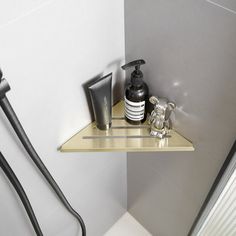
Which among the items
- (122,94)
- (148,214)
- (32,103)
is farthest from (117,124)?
(148,214)

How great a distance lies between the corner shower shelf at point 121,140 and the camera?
0.82 metres

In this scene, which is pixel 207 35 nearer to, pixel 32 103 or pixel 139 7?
pixel 139 7

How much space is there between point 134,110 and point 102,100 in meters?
0.08

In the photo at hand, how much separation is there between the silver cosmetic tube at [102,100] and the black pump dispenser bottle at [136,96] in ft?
0.14

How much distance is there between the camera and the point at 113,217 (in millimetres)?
1390

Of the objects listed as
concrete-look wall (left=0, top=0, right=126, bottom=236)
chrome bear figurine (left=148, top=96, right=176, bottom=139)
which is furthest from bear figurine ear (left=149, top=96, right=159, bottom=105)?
concrete-look wall (left=0, top=0, right=126, bottom=236)

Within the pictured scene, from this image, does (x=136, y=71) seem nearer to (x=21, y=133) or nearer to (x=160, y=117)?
(x=160, y=117)

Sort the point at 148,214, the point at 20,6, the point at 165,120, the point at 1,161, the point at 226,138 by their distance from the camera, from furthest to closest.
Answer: the point at 148,214, the point at 165,120, the point at 226,138, the point at 1,161, the point at 20,6

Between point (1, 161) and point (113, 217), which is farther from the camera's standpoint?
point (113, 217)

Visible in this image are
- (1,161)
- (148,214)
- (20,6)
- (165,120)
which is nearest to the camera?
(20,6)

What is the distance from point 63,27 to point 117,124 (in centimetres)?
32

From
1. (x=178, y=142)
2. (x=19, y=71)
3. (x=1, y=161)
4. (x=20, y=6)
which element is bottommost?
(x=178, y=142)

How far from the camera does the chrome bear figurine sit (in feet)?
2.55

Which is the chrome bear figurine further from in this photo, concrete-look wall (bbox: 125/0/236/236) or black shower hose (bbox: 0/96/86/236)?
black shower hose (bbox: 0/96/86/236)
